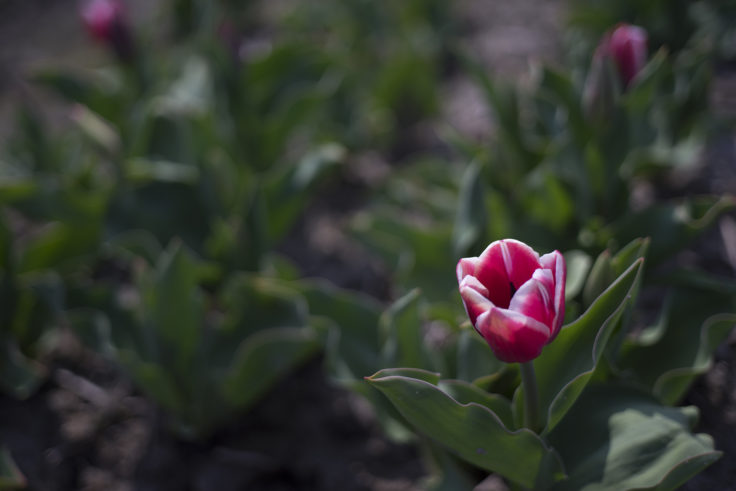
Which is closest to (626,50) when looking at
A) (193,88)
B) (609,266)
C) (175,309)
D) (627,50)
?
(627,50)

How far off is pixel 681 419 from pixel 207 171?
148 cm

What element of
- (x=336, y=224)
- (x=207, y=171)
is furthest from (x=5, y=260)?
(x=336, y=224)

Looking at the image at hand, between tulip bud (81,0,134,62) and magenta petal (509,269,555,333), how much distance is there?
200cm

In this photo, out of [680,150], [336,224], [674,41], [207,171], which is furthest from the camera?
[336,224]

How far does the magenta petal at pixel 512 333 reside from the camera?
33.7 inches

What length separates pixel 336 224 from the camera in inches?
94.5

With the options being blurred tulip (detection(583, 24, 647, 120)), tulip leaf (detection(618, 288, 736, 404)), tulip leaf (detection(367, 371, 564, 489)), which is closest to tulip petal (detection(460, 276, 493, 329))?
tulip leaf (detection(367, 371, 564, 489))

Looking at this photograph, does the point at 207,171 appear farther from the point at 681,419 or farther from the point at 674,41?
the point at 674,41

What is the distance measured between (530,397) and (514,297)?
268 millimetres

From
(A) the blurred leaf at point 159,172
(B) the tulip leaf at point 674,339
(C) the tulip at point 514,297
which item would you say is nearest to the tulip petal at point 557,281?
(C) the tulip at point 514,297

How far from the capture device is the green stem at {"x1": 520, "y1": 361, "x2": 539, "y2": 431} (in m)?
1.01

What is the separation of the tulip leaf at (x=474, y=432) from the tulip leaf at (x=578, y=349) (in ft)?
0.22

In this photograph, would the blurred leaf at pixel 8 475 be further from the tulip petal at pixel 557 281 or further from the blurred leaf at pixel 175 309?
the tulip petal at pixel 557 281

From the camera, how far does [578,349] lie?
109cm
